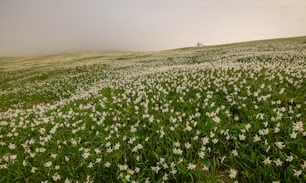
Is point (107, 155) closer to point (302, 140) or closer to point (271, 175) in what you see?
point (271, 175)

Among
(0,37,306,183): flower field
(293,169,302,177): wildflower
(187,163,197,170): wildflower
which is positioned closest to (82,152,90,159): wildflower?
(0,37,306,183): flower field

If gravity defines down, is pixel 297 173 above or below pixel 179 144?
below

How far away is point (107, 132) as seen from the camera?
24.6 ft

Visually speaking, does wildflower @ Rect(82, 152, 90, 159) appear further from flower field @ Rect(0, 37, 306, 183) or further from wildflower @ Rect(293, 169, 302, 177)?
wildflower @ Rect(293, 169, 302, 177)

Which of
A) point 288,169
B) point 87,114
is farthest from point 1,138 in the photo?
point 288,169

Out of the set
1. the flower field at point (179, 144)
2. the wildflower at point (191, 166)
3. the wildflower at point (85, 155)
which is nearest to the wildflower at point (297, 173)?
the flower field at point (179, 144)

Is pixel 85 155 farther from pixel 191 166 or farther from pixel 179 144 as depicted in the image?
pixel 191 166

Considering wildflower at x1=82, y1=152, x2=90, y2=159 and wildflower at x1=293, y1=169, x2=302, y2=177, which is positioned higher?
wildflower at x1=293, y1=169, x2=302, y2=177

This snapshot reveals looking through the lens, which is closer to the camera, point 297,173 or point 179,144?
point 297,173

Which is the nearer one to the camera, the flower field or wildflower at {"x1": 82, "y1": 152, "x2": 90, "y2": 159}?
the flower field

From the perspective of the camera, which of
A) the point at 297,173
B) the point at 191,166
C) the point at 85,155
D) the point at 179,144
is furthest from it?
the point at 85,155

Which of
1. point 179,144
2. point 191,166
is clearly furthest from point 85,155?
point 191,166

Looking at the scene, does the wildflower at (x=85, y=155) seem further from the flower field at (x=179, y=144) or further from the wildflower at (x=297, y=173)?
the wildflower at (x=297, y=173)

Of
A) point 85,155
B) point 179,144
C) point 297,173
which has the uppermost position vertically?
point 179,144
